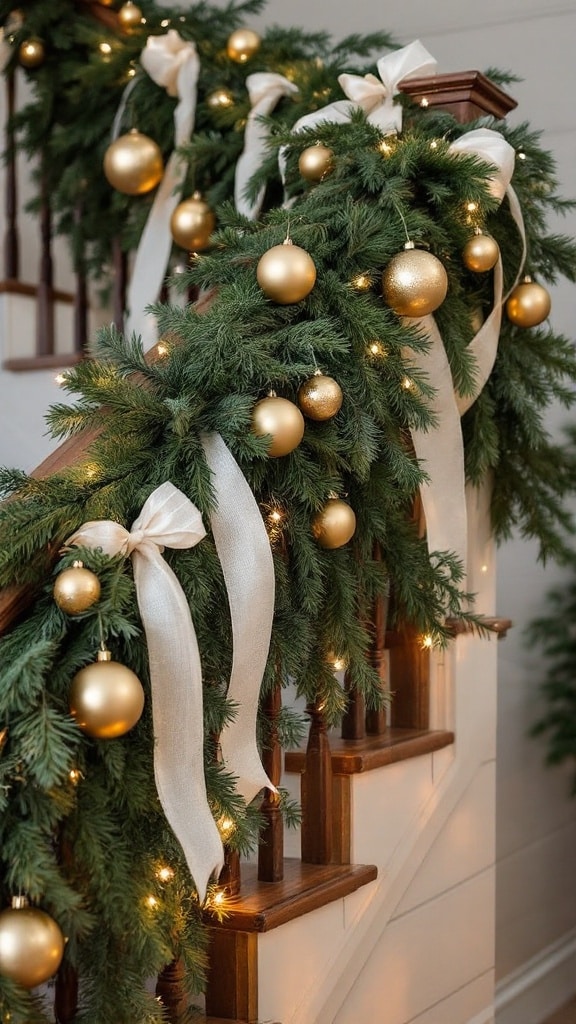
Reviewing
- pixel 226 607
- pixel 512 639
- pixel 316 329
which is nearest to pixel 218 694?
pixel 226 607

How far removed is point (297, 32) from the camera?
7.70 ft

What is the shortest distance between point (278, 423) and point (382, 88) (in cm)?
75

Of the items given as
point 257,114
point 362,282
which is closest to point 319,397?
point 362,282

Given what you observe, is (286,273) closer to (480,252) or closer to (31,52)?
(480,252)

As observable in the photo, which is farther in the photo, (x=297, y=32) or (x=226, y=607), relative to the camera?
(x=297, y=32)

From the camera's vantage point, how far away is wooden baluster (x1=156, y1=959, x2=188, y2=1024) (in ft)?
3.99

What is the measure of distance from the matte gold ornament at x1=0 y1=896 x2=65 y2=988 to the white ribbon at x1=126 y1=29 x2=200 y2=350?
57.4 inches

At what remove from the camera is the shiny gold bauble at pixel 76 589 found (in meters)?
1.05

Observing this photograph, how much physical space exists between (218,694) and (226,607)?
10 cm

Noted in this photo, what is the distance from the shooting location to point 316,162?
1619mm

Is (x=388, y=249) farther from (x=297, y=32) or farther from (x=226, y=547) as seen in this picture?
(x=297, y=32)

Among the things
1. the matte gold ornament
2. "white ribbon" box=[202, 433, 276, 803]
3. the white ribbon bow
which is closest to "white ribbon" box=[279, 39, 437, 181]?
the white ribbon bow

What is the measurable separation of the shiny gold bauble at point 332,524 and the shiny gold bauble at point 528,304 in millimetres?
549

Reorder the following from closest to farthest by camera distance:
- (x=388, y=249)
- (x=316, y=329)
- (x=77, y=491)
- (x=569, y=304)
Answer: (x=77, y=491) → (x=316, y=329) → (x=388, y=249) → (x=569, y=304)
